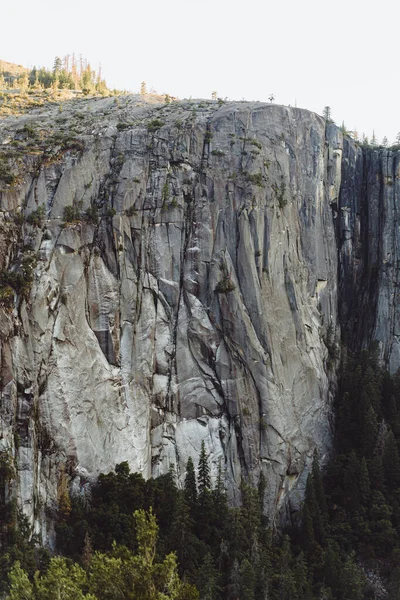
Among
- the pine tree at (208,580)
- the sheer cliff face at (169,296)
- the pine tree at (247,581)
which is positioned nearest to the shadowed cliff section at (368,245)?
the sheer cliff face at (169,296)

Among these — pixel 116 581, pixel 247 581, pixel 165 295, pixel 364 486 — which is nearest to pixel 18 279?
pixel 165 295

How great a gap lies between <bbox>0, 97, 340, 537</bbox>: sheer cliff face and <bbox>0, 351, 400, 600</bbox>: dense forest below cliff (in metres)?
2.63

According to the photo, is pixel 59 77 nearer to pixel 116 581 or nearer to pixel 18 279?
pixel 18 279

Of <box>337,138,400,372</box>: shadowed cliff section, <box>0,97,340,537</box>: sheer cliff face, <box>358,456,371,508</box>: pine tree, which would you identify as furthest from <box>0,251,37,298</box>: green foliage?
<box>337,138,400,372</box>: shadowed cliff section

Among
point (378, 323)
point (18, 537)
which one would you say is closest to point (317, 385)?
point (378, 323)

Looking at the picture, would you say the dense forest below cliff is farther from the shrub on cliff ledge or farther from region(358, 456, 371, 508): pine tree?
the shrub on cliff ledge

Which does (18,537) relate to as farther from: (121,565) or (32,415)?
(121,565)

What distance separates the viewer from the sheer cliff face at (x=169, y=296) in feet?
198

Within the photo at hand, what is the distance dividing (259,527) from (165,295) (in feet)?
79.2

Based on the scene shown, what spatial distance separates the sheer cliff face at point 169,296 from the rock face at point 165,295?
167 millimetres

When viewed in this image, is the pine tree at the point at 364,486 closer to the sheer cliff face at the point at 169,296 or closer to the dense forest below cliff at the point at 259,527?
the dense forest below cliff at the point at 259,527

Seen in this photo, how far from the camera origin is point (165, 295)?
227 feet

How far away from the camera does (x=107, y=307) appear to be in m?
65.1

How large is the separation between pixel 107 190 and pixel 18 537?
35.0 m
